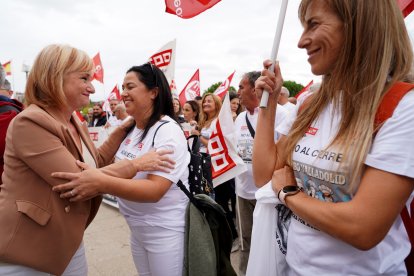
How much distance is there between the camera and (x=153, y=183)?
1.70 meters

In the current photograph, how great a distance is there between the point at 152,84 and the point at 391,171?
163 centimetres

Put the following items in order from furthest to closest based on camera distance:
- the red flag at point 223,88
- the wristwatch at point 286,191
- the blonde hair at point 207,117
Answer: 1. the red flag at point 223,88
2. the blonde hair at point 207,117
3. the wristwatch at point 286,191

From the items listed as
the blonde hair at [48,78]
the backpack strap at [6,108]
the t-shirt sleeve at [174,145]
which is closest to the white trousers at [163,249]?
the t-shirt sleeve at [174,145]

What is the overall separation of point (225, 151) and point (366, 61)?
213cm

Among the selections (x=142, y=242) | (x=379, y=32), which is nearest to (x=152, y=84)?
(x=142, y=242)

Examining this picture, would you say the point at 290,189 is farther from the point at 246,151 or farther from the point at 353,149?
the point at 246,151

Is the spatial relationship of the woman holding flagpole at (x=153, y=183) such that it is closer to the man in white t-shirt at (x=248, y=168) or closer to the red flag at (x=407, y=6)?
the man in white t-shirt at (x=248, y=168)

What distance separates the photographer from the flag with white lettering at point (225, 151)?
302cm

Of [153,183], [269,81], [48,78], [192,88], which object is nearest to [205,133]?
[153,183]

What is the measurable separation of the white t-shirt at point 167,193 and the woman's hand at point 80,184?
1.33 feet

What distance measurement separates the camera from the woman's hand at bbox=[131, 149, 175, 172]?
165 cm

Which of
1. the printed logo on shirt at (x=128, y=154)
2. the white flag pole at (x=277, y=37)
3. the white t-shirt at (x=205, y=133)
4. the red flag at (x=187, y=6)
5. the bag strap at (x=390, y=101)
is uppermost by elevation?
the red flag at (x=187, y=6)

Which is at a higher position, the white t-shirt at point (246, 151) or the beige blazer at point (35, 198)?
the beige blazer at point (35, 198)

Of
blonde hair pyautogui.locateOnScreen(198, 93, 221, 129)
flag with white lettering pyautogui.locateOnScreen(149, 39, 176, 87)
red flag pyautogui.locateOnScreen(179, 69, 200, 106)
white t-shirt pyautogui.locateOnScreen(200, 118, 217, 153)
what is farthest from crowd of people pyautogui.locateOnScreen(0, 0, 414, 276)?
red flag pyautogui.locateOnScreen(179, 69, 200, 106)
